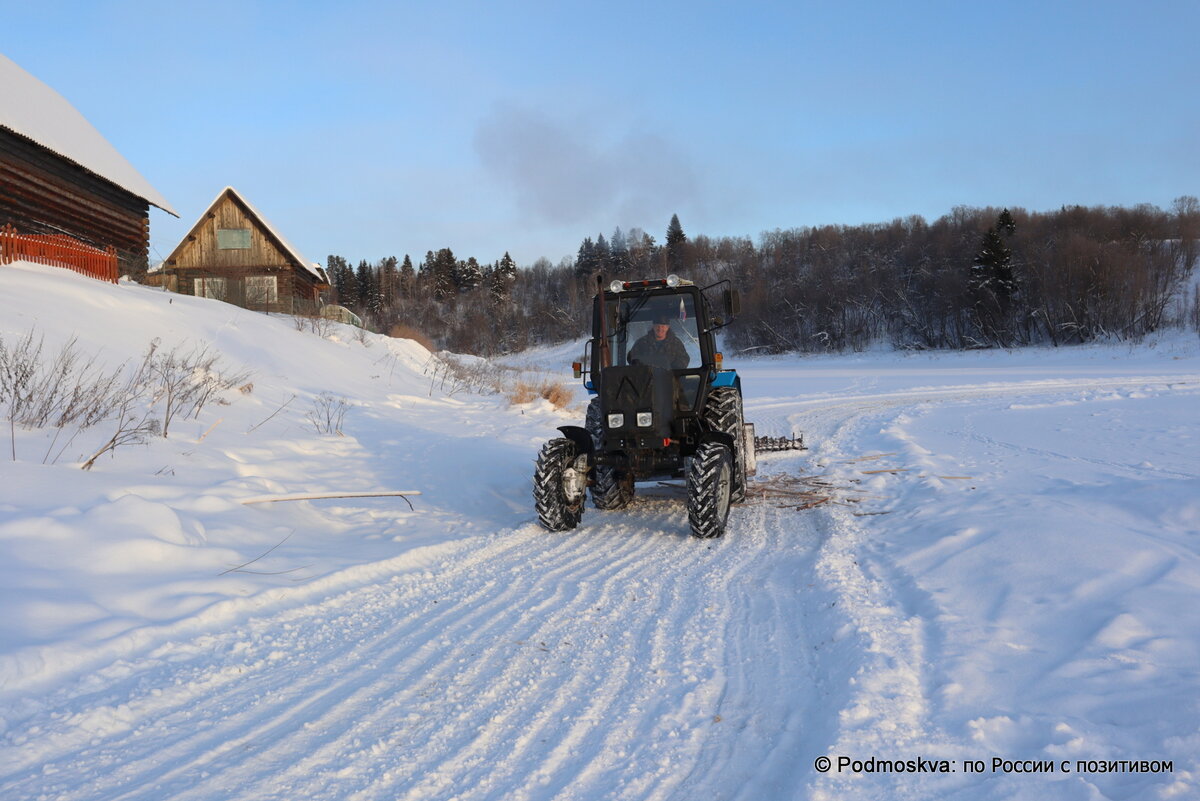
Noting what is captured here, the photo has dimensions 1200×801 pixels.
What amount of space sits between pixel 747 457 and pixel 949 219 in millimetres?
71674

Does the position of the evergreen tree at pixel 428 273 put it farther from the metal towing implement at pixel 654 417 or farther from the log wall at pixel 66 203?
the metal towing implement at pixel 654 417

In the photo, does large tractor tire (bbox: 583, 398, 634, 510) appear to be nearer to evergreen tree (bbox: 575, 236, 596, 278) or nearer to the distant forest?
the distant forest

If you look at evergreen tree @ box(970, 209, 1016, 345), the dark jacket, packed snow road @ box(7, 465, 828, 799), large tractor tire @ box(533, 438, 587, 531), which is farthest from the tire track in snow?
evergreen tree @ box(970, 209, 1016, 345)

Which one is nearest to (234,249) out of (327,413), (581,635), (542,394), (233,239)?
(233,239)

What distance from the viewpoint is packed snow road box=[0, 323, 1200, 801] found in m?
2.65

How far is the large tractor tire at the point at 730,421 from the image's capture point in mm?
7180

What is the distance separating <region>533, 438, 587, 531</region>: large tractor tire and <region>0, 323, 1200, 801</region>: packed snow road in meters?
0.29

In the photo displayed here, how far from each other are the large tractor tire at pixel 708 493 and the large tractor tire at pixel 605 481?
47.4 inches

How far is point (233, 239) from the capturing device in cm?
3309

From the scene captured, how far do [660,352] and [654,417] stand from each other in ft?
3.93

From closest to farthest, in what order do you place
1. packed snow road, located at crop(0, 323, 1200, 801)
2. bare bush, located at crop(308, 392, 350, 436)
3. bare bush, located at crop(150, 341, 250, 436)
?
packed snow road, located at crop(0, 323, 1200, 801) < bare bush, located at crop(150, 341, 250, 436) < bare bush, located at crop(308, 392, 350, 436)

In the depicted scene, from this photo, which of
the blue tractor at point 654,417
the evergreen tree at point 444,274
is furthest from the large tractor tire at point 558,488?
the evergreen tree at point 444,274

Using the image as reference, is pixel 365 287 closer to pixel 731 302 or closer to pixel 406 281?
pixel 406 281

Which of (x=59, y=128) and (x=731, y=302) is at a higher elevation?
(x=59, y=128)
